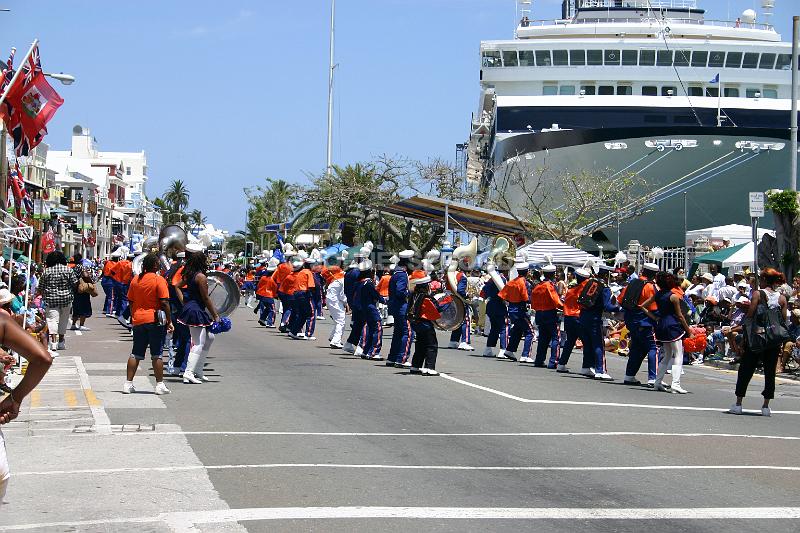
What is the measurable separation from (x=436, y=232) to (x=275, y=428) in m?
39.8

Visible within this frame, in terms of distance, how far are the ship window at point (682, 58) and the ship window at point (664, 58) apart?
1.32ft

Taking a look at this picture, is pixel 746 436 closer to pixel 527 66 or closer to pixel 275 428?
pixel 275 428

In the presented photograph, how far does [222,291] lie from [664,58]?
133ft

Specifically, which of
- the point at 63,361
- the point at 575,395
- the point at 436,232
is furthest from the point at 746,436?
the point at 436,232

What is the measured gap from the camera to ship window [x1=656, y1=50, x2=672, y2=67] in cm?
5328

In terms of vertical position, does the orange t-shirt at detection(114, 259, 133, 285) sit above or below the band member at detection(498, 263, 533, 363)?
above

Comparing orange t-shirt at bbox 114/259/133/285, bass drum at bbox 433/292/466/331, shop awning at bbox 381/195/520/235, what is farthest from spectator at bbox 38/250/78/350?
shop awning at bbox 381/195/520/235

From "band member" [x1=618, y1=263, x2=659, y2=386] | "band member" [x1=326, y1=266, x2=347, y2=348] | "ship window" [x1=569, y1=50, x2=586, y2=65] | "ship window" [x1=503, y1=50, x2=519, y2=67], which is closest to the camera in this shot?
"band member" [x1=618, y1=263, x2=659, y2=386]

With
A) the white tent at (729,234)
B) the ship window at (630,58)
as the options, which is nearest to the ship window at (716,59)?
the ship window at (630,58)

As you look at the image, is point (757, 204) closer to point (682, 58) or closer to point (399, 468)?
point (399, 468)

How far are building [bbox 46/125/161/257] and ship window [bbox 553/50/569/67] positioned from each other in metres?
35.4

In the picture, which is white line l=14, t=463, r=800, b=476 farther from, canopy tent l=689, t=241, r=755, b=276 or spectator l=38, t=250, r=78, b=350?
canopy tent l=689, t=241, r=755, b=276

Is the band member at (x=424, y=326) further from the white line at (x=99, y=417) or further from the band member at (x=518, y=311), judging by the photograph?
the white line at (x=99, y=417)

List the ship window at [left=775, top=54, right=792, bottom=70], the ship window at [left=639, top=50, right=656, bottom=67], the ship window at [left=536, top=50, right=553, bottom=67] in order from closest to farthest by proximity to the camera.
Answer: the ship window at [left=639, top=50, right=656, bottom=67]
the ship window at [left=775, top=54, right=792, bottom=70]
the ship window at [left=536, top=50, right=553, bottom=67]
